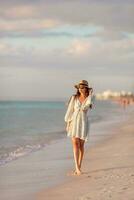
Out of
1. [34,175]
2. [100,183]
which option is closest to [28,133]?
[34,175]

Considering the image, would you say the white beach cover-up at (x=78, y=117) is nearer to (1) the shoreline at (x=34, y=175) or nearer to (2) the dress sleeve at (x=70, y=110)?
(2) the dress sleeve at (x=70, y=110)

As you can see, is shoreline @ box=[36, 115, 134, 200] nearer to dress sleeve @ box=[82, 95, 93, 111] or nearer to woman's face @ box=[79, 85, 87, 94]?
dress sleeve @ box=[82, 95, 93, 111]

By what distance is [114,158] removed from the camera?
462 inches

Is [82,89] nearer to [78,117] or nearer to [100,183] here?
[78,117]

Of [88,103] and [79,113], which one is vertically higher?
[88,103]

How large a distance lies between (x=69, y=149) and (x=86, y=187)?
7020 mm

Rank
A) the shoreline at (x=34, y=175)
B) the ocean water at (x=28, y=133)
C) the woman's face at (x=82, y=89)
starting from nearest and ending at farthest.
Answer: the shoreline at (x=34, y=175), the woman's face at (x=82, y=89), the ocean water at (x=28, y=133)

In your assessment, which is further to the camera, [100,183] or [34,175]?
[34,175]

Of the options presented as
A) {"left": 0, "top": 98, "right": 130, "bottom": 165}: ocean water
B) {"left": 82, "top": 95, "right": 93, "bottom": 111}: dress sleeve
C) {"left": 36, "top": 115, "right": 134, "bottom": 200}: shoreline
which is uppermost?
{"left": 82, "top": 95, "right": 93, "bottom": 111}: dress sleeve

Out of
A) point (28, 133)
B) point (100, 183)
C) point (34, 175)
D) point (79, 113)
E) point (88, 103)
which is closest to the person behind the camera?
point (100, 183)

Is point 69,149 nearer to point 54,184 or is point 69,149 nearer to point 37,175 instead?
point 37,175

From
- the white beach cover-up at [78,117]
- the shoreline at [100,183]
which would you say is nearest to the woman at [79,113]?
the white beach cover-up at [78,117]

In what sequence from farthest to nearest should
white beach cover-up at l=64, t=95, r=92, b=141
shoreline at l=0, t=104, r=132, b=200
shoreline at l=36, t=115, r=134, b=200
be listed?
white beach cover-up at l=64, t=95, r=92, b=141 < shoreline at l=0, t=104, r=132, b=200 < shoreline at l=36, t=115, r=134, b=200

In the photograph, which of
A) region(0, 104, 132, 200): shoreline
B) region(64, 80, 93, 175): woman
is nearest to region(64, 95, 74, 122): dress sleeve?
region(64, 80, 93, 175): woman
